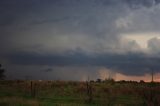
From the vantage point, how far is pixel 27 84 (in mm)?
91000

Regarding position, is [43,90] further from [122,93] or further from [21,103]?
[21,103]

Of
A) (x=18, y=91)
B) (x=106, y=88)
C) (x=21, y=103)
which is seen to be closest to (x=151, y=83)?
(x=106, y=88)

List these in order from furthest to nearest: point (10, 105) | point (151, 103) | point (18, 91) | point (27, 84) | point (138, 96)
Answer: point (27, 84), point (18, 91), point (138, 96), point (151, 103), point (10, 105)

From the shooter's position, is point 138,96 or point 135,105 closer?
point 135,105

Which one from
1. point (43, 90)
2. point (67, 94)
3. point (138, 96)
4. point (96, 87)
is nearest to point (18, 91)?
Result: point (43, 90)

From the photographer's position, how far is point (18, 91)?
261 feet

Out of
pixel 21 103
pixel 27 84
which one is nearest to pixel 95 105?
pixel 21 103

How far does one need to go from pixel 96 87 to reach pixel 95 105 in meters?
27.1

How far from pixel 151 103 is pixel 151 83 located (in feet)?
142

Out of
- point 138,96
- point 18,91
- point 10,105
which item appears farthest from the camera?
point 18,91

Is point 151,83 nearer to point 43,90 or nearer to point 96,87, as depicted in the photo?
point 96,87

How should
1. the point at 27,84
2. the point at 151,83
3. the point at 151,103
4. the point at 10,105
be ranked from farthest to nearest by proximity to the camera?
1. the point at 151,83
2. the point at 27,84
3. the point at 151,103
4. the point at 10,105

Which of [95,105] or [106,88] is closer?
[95,105]

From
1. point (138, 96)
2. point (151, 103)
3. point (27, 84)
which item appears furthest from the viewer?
point (27, 84)
